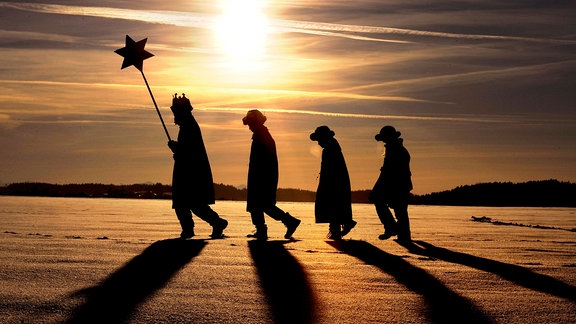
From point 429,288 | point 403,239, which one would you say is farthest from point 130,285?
point 403,239

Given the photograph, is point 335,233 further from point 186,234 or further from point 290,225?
point 186,234

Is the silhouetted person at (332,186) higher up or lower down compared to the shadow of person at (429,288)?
higher up

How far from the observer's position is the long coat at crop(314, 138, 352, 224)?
50.1 feet

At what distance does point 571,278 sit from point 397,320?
3.40 meters

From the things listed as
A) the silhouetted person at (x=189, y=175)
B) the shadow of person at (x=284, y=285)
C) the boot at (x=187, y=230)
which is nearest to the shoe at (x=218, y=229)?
the silhouetted person at (x=189, y=175)

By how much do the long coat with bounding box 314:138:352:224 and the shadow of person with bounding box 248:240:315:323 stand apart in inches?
127

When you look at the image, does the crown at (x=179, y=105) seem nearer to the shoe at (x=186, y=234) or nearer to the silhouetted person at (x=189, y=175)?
the silhouetted person at (x=189, y=175)

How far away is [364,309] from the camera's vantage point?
668 centimetres

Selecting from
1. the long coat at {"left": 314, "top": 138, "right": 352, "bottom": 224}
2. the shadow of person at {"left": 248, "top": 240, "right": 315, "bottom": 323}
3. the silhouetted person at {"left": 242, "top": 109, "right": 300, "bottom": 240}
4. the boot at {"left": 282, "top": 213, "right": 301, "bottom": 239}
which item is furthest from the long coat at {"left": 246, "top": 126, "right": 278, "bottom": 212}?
the shadow of person at {"left": 248, "top": 240, "right": 315, "bottom": 323}

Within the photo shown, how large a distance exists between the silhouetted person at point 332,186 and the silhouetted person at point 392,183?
0.60m

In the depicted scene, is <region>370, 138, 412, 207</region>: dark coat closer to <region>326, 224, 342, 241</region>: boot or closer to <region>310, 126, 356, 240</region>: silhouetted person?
<region>310, 126, 356, 240</region>: silhouetted person

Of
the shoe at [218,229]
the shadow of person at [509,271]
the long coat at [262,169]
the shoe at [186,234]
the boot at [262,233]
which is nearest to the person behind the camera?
the shadow of person at [509,271]

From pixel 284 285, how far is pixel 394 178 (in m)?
7.14

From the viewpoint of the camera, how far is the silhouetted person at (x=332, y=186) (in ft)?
49.8
